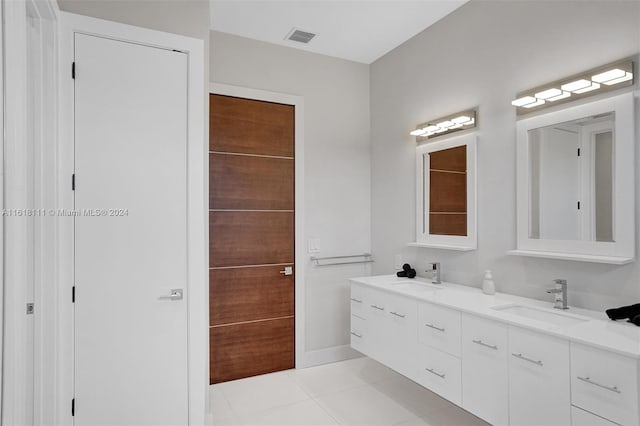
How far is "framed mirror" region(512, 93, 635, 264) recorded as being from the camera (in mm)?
1783

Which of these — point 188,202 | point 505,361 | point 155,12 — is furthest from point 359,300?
point 155,12

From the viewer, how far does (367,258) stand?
12.1ft

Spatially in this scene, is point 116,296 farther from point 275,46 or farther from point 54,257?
point 275,46

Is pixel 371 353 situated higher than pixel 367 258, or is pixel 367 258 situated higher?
pixel 367 258

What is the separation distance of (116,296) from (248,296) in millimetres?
1270

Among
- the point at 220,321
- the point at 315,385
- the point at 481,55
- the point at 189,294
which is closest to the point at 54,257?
the point at 189,294

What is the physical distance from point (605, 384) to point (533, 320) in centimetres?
40

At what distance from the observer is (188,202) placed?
218 cm

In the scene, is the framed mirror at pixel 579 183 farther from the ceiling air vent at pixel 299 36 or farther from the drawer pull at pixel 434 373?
the ceiling air vent at pixel 299 36

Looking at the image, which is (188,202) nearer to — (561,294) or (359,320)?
(359,320)

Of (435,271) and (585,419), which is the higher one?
(435,271)

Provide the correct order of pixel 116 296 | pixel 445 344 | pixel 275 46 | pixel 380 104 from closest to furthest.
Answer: pixel 116 296 < pixel 445 344 < pixel 275 46 < pixel 380 104

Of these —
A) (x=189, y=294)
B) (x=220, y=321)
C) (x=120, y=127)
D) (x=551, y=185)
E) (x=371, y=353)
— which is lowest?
(x=371, y=353)

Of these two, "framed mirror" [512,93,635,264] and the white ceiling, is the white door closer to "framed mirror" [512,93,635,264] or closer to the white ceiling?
the white ceiling
